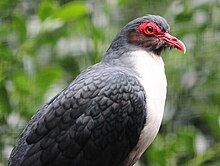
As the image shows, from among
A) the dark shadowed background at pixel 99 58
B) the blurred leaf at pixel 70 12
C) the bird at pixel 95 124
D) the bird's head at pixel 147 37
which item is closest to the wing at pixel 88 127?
the bird at pixel 95 124

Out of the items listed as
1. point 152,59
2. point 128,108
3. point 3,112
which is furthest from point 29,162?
point 3,112

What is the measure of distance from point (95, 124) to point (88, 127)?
0.03 m

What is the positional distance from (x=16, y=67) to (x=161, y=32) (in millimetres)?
1004

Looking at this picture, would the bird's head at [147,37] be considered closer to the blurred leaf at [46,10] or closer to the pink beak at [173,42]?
the pink beak at [173,42]

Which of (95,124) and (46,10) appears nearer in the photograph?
(95,124)

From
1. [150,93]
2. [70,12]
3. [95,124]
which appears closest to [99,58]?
[70,12]

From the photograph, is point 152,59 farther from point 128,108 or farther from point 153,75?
point 128,108

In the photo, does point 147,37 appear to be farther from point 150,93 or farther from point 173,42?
point 150,93

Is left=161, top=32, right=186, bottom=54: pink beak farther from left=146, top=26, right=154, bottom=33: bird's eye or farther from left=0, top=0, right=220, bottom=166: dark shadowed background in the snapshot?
left=0, top=0, right=220, bottom=166: dark shadowed background

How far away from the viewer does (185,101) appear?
4.74m

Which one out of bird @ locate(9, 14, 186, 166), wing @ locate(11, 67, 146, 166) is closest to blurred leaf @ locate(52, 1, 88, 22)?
bird @ locate(9, 14, 186, 166)

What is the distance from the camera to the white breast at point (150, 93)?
342 cm

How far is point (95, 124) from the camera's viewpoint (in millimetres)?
3340

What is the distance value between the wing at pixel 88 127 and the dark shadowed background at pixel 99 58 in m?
0.87
